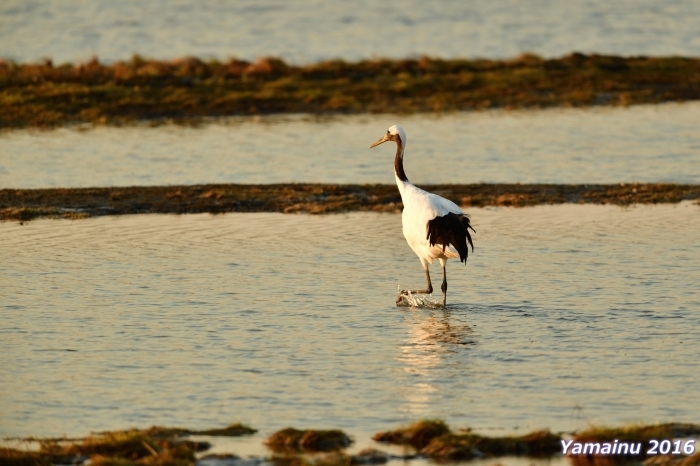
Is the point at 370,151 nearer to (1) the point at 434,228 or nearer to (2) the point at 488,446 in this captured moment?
(1) the point at 434,228

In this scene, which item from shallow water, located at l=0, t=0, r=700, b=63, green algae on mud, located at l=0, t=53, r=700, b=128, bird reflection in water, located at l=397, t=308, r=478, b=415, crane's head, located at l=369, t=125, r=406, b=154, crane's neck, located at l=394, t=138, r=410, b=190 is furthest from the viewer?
shallow water, located at l=0, t=0, r=700, b=63

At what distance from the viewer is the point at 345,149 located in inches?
979

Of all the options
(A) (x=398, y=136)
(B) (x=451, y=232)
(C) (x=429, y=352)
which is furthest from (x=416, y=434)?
(A) (x=398, y=136)

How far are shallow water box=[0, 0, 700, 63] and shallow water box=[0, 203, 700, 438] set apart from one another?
30.1 metres

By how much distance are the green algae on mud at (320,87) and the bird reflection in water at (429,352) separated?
57.5 feet

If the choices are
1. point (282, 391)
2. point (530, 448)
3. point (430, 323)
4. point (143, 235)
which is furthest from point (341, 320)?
point (143, 235)

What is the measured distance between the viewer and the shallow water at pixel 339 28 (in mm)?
51219

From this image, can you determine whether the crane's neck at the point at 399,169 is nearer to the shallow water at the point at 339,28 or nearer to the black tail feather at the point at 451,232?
the black tail feather at the point at 451,232

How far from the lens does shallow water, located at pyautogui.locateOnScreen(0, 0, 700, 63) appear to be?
51.2 meters

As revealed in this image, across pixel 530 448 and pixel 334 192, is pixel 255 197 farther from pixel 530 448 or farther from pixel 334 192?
pixel 530 448

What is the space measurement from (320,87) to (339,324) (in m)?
21.4

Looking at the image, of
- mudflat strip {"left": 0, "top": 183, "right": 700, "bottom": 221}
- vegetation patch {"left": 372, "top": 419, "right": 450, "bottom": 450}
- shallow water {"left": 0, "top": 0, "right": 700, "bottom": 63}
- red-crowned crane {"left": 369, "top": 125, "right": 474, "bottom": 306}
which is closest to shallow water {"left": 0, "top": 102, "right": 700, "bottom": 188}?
mudflat strip {"left": 0, "top": 183, "right": 700, "bottom": 221}

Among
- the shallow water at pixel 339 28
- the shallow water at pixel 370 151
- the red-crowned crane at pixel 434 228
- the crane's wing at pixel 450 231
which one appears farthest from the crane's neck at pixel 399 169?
the shallow water at pixel 339 28

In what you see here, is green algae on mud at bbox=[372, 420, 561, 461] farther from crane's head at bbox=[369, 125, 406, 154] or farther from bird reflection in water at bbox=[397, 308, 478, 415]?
crane's head at bbox=[369, 125, 406, 154]
